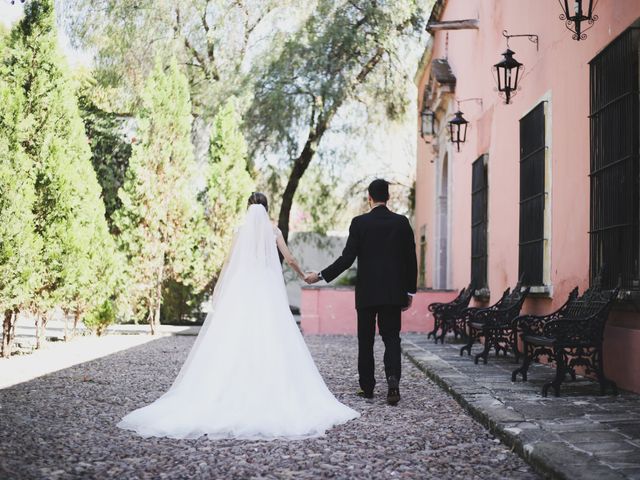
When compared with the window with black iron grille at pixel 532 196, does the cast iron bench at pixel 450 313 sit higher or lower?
lower

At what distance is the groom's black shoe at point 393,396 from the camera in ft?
20.4

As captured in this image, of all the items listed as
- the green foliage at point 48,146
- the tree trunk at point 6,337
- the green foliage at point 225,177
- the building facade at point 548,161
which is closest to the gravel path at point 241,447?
the building facade at point 548,161

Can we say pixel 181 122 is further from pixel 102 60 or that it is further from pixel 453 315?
pixel 453 315

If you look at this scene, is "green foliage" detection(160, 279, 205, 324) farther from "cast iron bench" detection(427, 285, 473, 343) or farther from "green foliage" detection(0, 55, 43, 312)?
"green foliage" detection(0, 55, 43, 312)

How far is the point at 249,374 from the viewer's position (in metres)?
5.62

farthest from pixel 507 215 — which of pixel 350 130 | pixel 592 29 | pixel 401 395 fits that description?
pixel 350 130

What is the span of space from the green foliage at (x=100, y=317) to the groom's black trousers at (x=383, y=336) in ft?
25.5

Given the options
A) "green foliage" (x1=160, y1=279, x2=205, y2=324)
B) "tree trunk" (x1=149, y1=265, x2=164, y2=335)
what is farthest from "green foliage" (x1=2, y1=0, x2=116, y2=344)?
"green foliage" (x1=160, y1=279, x2=205, y2=324)

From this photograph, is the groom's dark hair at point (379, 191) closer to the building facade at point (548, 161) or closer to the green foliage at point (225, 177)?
the building facade at point (548, 161)

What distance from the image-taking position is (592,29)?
717 centimetres

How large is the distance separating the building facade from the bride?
8.72 ft

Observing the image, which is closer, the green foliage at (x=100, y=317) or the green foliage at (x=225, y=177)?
the green foliage at (x=100, y=317)

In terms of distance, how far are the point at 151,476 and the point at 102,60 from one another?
1645 centimetres

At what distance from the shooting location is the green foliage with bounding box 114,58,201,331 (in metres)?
14.3
